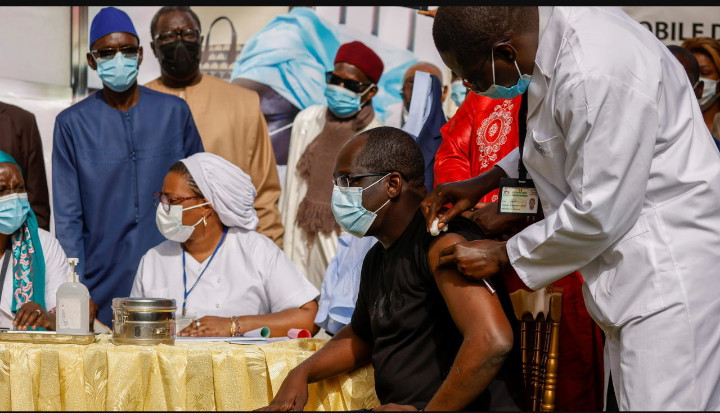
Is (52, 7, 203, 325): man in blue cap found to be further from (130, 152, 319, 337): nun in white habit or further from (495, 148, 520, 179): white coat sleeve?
(495, 148, 520, 179): white coat sleeve

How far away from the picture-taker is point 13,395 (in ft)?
11.0

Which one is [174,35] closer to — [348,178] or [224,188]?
[224,188]

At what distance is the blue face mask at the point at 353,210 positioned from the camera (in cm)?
312

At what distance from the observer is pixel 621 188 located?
8.04 feet

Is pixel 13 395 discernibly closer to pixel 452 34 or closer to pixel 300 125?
pixel 452 34

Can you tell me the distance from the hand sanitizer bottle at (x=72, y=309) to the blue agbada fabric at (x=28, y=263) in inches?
Answer: 36.2

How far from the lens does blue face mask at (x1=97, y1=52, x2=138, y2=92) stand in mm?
5414

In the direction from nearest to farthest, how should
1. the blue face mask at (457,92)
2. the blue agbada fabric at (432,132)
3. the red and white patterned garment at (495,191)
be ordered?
the red and white patterned garment at (495,191) < the blue agbada fabric at (432,132) < the blue face mask at (457,92)

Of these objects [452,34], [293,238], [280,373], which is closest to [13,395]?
[280,373]

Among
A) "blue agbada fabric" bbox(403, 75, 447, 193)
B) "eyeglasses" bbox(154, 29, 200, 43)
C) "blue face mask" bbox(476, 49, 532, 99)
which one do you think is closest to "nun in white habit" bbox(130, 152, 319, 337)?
"blue agbada fabric" bbox(403, 75, 447, 193)

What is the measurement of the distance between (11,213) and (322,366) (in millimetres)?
2158

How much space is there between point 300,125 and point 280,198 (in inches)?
21.1

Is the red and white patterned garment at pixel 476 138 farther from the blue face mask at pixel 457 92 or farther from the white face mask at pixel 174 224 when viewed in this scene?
the blue face mask at pixel 457 92

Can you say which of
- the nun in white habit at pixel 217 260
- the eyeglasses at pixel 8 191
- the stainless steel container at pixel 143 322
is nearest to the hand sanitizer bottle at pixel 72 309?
the stainless steel container at pixel 143 322
